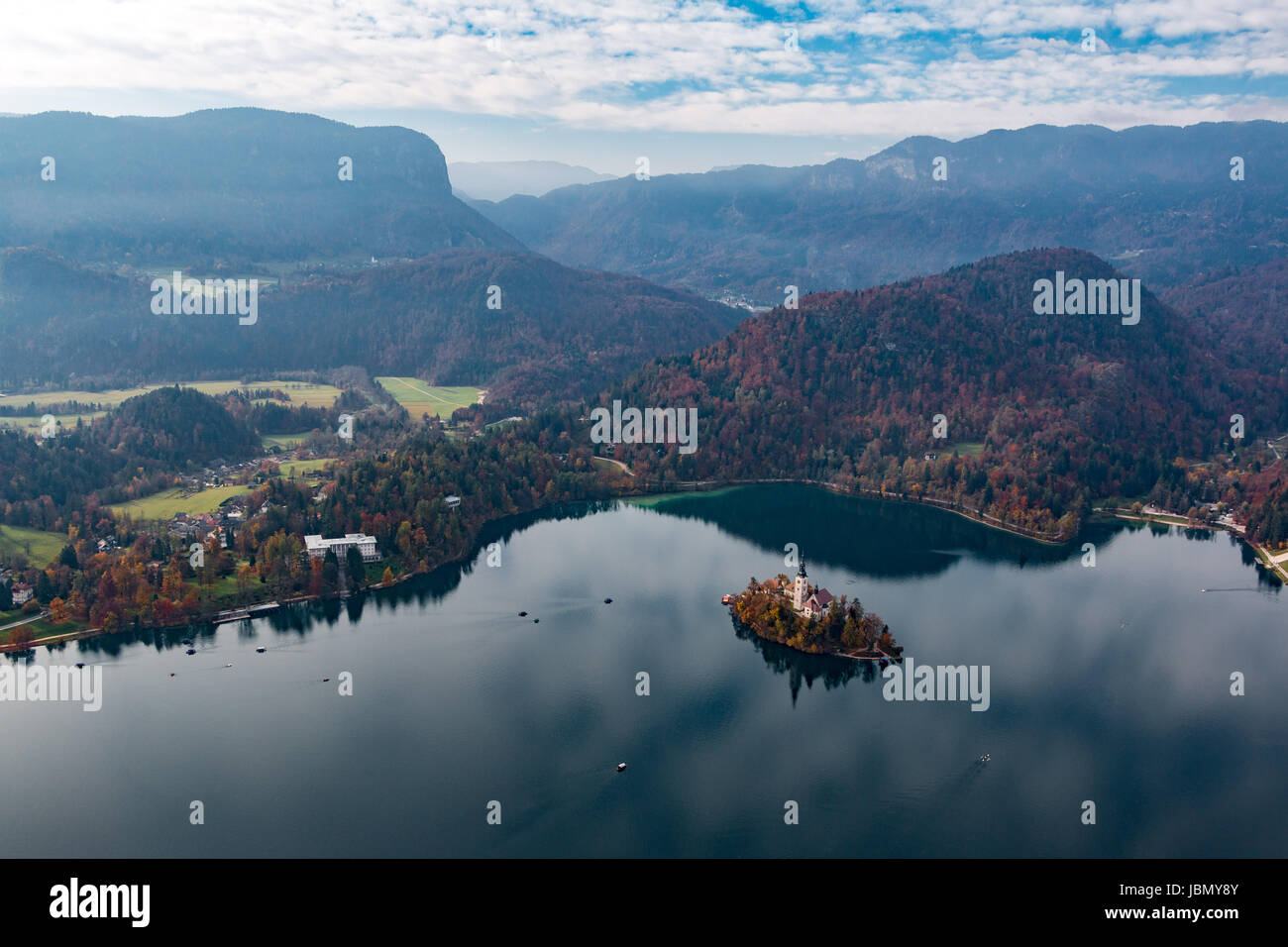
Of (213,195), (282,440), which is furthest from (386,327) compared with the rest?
(213,195)

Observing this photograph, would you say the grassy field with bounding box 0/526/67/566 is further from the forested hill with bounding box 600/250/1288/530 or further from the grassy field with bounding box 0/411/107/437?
the forested hill with bounding box 600/250/1288/530

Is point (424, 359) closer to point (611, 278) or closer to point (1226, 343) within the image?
point (611, 278)

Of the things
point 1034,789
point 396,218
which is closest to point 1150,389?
point 1034,789

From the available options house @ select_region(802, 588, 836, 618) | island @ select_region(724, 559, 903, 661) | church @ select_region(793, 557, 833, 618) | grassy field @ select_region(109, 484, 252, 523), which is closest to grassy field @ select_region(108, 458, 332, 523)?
grassy field @ select_region(109, 484, 252, 523)

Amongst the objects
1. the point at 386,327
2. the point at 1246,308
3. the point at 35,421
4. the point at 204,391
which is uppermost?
the point at 1246,308

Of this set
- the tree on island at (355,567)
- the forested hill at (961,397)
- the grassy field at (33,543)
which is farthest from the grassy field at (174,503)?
the forested hill at (961,397)

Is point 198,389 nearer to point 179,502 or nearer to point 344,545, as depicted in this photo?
point 179,502

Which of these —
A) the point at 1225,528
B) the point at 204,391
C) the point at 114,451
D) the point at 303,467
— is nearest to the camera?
the point at 1225,528
